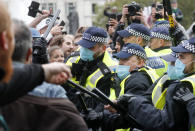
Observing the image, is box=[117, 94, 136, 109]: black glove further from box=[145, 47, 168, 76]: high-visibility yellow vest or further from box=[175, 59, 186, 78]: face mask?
box=[145, 47, 168, 76]: high-visibility yellow vest

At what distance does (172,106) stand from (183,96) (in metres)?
0.15

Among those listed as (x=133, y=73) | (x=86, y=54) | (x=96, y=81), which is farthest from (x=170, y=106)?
(x=86, y=54)

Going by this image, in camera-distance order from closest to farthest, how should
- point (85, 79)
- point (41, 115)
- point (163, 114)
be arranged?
point (41, 115)
point (163, 114)
point (85, 79)

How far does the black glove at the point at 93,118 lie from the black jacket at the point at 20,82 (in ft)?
8.17

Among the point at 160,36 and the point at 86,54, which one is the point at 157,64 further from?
the point at 86,54

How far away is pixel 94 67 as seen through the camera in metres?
7.02

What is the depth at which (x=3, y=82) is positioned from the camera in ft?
9.83

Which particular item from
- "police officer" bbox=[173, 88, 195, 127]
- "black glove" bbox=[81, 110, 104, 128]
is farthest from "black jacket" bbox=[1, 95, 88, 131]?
"black glove" bbox=[81, 110, 104, 128]

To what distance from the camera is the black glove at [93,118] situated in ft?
18.7

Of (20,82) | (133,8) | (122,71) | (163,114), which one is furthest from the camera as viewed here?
(133,8)

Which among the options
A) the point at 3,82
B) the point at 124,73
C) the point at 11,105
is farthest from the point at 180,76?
the point at 3,82

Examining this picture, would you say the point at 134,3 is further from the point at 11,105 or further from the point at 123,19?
the point at 11,105

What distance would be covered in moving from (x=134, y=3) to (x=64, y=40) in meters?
1.56

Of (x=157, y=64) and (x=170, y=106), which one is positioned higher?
(x=170, y=106)
